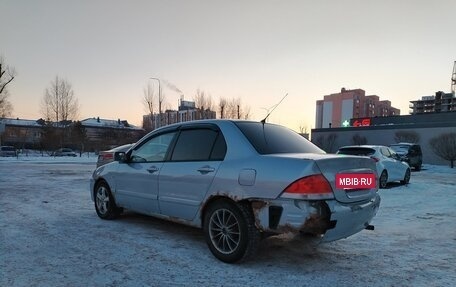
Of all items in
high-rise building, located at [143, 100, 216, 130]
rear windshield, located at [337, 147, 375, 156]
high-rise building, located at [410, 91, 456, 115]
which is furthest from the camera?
high-rise building, located at [410, 91, 456, 115]

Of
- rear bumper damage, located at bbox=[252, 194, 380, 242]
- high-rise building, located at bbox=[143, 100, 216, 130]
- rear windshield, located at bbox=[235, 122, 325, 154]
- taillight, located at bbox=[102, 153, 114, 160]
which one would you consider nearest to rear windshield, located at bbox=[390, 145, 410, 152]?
taillight, located at bbox=[102, 153, 114, 160]

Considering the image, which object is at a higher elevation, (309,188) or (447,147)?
(447,147)

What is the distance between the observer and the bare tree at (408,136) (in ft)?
149

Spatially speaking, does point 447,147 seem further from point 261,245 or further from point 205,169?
point 205,169

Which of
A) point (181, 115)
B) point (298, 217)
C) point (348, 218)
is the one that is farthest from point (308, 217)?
point (181, 115)

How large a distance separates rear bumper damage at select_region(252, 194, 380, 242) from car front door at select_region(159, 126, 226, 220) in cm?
87

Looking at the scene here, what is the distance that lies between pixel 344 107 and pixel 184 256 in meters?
119

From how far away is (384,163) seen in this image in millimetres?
14148

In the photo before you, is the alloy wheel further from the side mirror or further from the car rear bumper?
the side mirror

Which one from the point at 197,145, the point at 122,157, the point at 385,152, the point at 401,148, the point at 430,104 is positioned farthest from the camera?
the point at 430,104

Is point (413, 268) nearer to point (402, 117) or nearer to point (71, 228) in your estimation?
point (71, 228)

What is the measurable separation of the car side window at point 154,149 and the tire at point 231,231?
141cm

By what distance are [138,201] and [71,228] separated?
1.16 metres

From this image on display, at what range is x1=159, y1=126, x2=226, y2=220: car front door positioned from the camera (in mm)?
5156
